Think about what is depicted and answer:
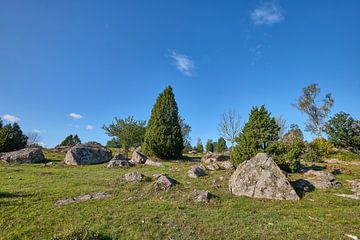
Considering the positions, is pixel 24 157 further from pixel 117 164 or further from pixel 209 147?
pixel 209 147

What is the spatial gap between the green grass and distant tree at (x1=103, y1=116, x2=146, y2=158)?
21434 millimetres

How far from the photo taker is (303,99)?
44719 millimetres

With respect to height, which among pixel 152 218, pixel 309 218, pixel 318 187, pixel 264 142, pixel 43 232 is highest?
pixel 264 142

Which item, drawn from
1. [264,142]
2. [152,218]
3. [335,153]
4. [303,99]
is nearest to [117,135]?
[264,142]

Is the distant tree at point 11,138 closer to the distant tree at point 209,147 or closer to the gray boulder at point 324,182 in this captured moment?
the gray boulder at point 324,182

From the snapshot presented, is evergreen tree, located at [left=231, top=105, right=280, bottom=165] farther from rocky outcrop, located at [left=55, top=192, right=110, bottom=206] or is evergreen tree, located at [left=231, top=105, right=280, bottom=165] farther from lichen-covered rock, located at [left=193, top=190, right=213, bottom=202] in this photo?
rocky outcrop, located at [left=55, top=192, right=110, bottom=206]

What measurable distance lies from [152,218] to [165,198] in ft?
7.53

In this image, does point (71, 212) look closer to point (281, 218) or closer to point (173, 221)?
point (173, 221)

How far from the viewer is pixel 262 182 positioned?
10555 millimetres

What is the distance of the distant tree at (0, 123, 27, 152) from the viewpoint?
2646 centimetres

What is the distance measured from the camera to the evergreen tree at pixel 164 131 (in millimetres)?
25797

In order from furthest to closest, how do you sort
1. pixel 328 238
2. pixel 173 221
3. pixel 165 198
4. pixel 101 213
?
pixel 165 198, pixel 101 213, pixel 173 221, pixel 328 238

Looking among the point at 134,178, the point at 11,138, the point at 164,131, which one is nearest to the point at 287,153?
the point at 134,178

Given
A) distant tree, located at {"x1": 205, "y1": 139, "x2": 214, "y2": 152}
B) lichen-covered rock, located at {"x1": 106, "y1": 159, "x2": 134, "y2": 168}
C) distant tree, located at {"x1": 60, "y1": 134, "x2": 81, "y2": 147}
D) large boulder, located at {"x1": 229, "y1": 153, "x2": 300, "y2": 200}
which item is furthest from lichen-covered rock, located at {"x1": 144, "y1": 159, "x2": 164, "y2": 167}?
distant tree, located at {"x1": 60, "y1": 134, "x2": 81, "y2": 147}
